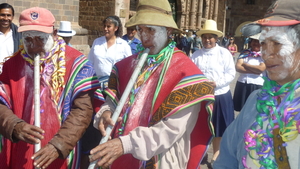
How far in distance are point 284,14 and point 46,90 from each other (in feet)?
5.49

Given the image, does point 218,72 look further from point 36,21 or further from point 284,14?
point 284,14

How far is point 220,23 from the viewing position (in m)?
37.7

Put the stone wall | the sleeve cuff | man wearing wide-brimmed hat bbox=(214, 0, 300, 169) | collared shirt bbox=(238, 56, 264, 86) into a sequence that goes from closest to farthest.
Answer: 1. man wearing wide-brimmed hat bbox=(214, 0, 300, 169)
2. the sleeve cuff
3. collared shirt bbox=(238, 56, 264, 86)
4. the stone wall

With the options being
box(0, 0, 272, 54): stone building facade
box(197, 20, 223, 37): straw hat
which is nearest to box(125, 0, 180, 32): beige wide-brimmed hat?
box(197, 20, 223, 37): straw hat

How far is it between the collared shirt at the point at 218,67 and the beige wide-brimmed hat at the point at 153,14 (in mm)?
2451

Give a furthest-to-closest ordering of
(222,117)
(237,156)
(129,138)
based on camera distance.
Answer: (222,117)
(129,138)
(237,156)

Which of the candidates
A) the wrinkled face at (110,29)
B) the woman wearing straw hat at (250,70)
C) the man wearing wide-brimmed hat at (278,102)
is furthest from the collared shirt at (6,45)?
the man wearing wide-brimmed hat at (278,102)

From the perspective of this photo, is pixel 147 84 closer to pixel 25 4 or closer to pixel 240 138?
pixel 240 138

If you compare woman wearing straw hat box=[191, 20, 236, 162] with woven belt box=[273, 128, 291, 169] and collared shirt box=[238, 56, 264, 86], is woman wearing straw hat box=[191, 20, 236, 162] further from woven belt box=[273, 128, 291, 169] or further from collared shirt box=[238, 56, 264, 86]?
woven belt box=[273, 128, 291, 169]

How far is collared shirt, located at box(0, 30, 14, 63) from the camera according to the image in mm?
4992

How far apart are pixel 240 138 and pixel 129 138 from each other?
0.74m

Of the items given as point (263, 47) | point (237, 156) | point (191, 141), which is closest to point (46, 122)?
point (191, 141)

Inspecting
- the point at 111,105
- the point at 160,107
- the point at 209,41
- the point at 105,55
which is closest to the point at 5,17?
the point at 105,55

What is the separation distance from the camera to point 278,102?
176 centimetres
